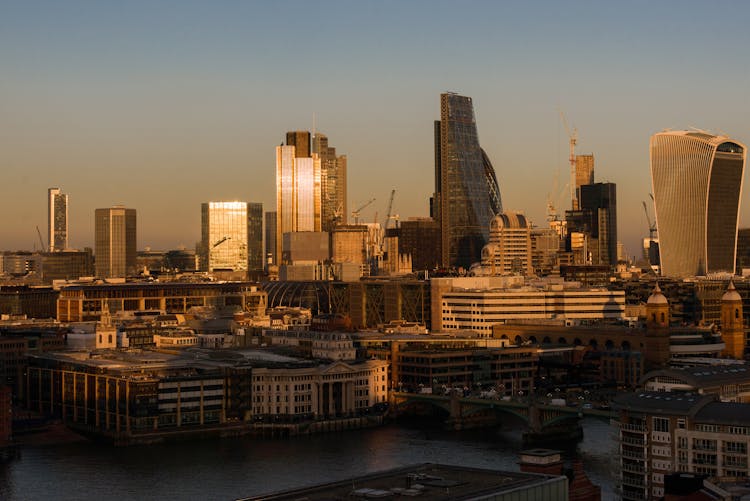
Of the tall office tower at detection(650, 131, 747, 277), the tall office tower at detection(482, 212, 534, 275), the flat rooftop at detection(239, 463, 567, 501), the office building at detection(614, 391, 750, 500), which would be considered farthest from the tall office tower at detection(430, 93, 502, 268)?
the flat rooftop at detection(239, 463, 567, 501)

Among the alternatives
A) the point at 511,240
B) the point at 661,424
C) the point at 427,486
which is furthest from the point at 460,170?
the point at 427,486

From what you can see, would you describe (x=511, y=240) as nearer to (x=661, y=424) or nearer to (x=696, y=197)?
(x=696, y=197)

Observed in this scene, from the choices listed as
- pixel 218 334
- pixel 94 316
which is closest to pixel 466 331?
pixel 218 334

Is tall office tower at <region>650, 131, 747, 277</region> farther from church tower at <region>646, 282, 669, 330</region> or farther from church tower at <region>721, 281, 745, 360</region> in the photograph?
church tower at <region>646, 282, 669, 330</region>

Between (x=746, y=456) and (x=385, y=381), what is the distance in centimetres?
3614

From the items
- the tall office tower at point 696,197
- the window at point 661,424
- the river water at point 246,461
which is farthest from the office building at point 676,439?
the tall office tower at point 696,197

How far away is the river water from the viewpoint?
5484 centimetres

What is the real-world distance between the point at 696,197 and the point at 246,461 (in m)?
108

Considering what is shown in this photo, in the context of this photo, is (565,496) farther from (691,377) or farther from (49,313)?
(49,313)

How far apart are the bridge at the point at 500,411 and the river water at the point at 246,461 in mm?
1222

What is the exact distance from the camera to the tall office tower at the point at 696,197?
157625 millimetres

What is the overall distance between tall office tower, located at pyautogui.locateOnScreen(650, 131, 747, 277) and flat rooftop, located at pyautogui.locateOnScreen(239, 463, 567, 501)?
127m

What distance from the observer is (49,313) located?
6004 inches

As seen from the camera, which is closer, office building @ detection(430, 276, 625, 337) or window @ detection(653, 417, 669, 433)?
window @ detection(653, 417, 669, 433)
